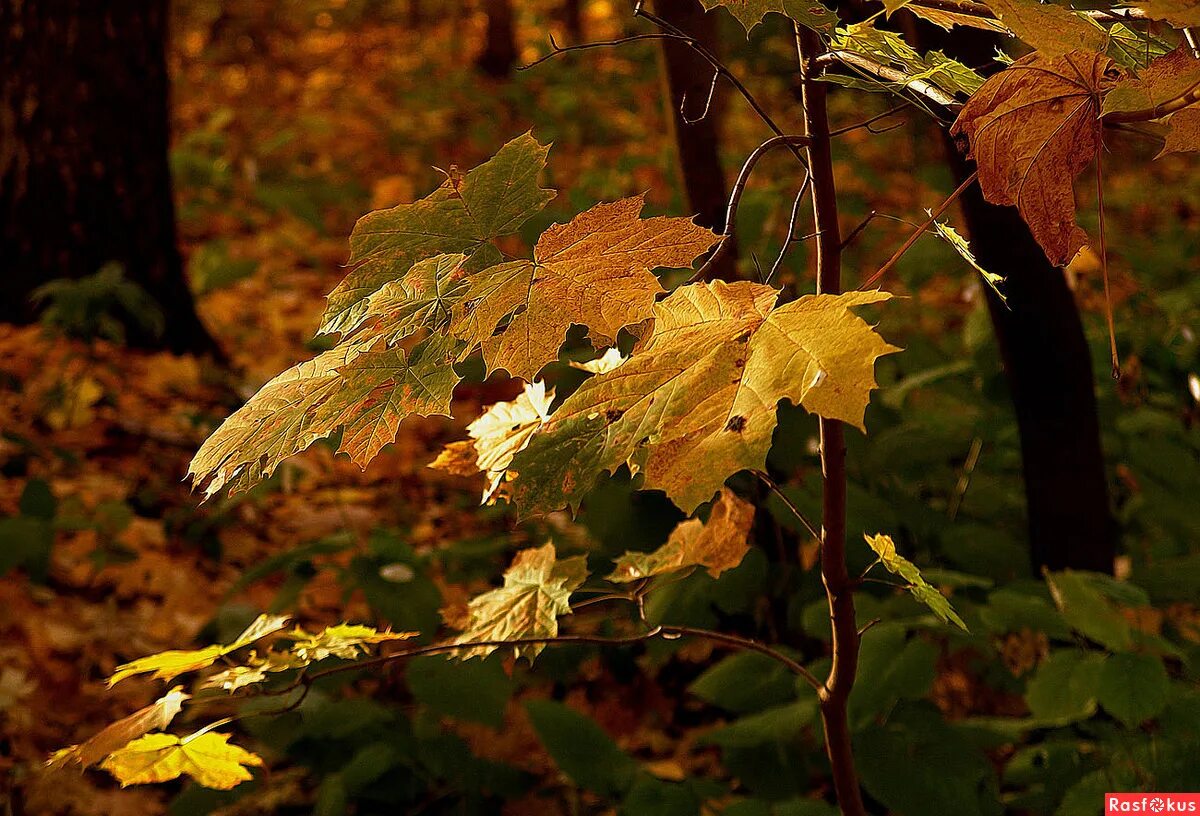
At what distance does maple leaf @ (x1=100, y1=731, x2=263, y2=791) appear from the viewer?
30.7 inches

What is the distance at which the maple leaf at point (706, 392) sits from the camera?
590mm

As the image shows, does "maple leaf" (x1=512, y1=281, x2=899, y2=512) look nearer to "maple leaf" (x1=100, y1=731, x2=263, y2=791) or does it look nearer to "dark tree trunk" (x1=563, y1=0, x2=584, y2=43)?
"maple leaf" (x1=100, y1=731, x2=263, y2=791)

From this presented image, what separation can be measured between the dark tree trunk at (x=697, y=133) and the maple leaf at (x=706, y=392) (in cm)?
136

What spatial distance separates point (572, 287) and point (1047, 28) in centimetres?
33

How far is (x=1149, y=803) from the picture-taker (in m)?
1.30

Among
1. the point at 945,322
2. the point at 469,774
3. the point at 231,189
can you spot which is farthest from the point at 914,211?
the point at 469,774

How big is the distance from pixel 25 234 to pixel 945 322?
11.7 ft

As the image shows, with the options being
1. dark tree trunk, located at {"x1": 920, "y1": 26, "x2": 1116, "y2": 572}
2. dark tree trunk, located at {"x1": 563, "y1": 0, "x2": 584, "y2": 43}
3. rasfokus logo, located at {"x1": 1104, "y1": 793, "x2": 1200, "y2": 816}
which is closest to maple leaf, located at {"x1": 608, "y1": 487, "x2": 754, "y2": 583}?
rasfokus logo, located at {"x1": 1104, "y1": 793, "x2": 1200, "y2": 816}

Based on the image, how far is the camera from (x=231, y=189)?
5527 millimetres

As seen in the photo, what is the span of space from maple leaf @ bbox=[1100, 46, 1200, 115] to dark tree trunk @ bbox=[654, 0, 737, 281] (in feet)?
4.62

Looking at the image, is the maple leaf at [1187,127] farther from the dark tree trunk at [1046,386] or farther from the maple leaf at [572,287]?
the dark tree trunk at [1046,386]

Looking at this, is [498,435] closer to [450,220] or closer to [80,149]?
[450,220]

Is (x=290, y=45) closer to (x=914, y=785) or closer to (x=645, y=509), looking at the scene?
(x=645, y=509)

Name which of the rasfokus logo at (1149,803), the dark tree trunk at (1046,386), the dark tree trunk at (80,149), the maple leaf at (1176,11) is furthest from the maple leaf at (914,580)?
the dark tree trunk at (80,149)
